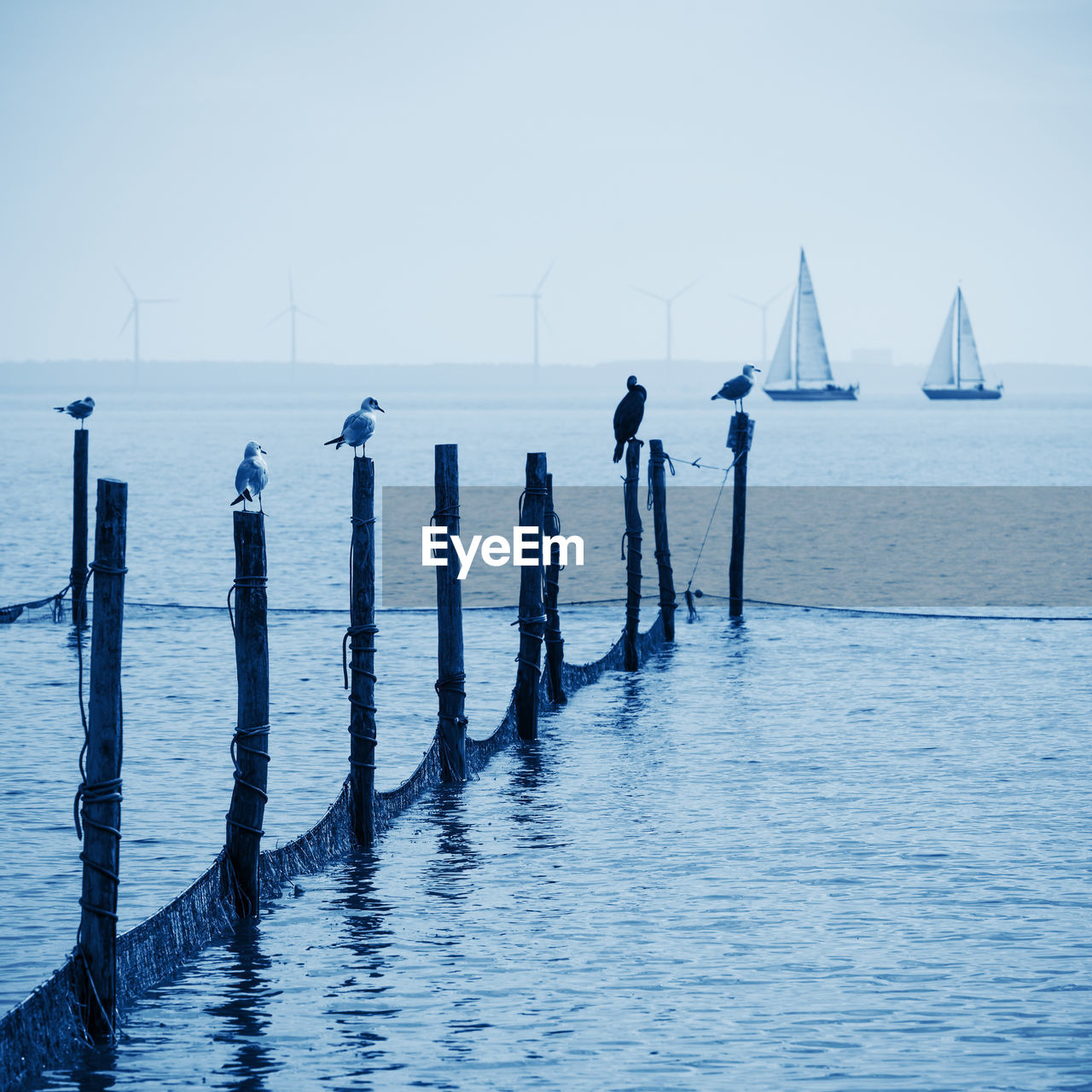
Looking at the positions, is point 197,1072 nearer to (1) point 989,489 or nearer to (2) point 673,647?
(2) point 673,647

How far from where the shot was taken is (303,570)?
134 ft

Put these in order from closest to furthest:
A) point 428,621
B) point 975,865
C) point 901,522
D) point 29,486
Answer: point 975,865
point 428,621
point 901,522
point 29,486

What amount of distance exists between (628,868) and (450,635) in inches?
116

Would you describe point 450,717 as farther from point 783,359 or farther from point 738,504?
point 783,359

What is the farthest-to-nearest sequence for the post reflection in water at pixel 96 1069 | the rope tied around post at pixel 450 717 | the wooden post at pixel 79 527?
the wooden post at pixel 79 527, the rope tied around post at pixel 450 717, the post reflection in water at pixel 96 1069

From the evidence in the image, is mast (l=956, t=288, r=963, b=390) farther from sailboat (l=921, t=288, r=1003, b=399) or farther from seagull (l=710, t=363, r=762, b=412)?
seagull (l=710, t=363, r=762, b=412)

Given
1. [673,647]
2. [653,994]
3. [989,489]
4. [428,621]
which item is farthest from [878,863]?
[989,489]

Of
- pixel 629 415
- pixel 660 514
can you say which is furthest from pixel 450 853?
pixel 629 415

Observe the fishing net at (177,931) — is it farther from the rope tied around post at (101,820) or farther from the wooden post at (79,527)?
the wooden post at (79,527)

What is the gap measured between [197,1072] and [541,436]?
142558 mm

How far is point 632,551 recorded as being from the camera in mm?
19594

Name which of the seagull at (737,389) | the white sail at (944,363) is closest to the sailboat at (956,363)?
the white sail at (944,363)

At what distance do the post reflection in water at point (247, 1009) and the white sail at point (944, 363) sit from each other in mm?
181698

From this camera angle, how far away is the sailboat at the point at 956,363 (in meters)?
185
